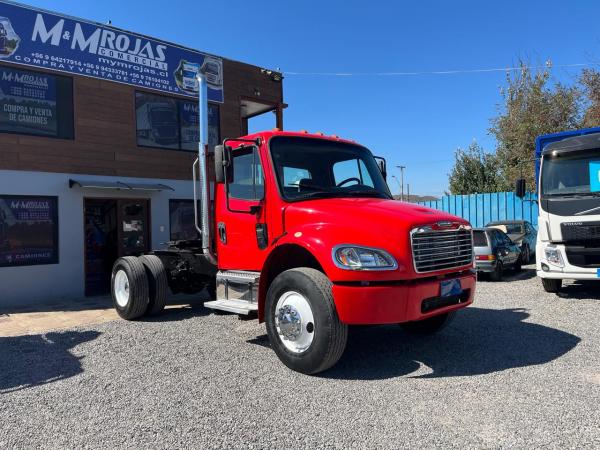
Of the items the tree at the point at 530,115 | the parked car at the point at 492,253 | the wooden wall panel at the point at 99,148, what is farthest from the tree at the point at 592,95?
the wooden wall panel at the point at 99,148

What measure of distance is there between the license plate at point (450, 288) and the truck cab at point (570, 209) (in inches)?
169

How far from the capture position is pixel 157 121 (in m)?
11.6

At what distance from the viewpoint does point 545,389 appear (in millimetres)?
4066

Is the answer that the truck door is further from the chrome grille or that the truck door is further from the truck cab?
the truck cab

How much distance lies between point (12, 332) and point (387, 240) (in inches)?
228

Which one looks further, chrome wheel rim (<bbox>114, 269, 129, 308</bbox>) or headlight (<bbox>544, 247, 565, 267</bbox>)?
headlight (<bbox>544, 247, 565, 267</bbox>)

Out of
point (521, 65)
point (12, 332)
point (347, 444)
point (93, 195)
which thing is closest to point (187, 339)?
point (12, 332)

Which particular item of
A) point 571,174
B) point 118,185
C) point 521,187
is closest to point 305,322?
point 571,174

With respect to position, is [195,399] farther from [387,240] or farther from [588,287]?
[588,287]

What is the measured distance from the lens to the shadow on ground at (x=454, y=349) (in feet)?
15.4

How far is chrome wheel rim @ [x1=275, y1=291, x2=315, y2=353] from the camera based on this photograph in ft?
15.1

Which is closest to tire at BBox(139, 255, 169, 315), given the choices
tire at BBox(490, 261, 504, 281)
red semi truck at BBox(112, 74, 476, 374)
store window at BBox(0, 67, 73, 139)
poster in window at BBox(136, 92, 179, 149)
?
red semi truck at BBox(112, 74, 476, 374)

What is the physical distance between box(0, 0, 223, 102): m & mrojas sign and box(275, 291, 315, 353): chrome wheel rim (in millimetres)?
7265

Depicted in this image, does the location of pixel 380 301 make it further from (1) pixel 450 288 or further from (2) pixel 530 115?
(2) pixel 530 115
